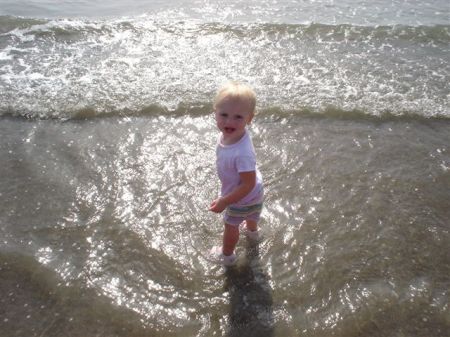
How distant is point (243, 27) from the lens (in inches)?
320

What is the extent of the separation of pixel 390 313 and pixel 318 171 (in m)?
1.81

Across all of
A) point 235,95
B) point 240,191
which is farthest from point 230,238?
point 235,95

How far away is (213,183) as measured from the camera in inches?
172

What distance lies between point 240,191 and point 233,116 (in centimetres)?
54

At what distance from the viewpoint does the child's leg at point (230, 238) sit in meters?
3.45

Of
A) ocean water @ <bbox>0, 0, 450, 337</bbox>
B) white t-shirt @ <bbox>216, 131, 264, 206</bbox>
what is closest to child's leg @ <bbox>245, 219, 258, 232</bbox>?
ocean water @ <bbox>0, 0, 450, 337</bbox>

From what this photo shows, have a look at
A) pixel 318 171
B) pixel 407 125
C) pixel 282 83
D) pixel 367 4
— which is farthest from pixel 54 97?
pixel 367 4

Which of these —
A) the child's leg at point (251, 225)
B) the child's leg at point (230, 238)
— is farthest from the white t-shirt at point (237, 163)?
the child's leg at point (251, 225)

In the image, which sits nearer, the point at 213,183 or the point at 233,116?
the point at 233,116

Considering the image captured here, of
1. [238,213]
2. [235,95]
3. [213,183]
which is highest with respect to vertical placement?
[235,95]

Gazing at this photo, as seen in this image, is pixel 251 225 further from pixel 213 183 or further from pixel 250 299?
pixel 213 183

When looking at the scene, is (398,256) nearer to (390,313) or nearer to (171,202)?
(390,313)

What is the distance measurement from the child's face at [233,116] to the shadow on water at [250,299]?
1179 mm

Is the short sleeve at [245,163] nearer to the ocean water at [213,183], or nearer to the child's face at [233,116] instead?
the child's face at [233,116]
